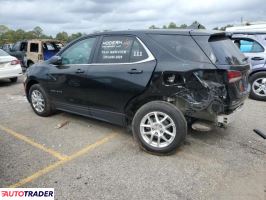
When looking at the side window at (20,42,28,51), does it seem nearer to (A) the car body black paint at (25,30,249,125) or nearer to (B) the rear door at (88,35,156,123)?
(A) the car body black paint at (25,30,249,125)

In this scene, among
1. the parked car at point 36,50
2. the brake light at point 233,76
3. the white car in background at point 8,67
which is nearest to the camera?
the brake light at point 233,76

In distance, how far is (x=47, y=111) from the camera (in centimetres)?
584

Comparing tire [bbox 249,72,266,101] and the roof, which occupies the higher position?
the roof

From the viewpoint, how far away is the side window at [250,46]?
756 cm

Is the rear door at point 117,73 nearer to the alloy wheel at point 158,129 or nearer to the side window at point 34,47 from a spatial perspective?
the alloy wheel at point 158,129

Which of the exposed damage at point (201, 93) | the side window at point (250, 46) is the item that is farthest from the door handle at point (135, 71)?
the side window at point (250, 46)

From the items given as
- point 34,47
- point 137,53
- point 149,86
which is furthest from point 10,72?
point 149,86

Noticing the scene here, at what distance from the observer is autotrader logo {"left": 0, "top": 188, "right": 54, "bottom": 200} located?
3.15m

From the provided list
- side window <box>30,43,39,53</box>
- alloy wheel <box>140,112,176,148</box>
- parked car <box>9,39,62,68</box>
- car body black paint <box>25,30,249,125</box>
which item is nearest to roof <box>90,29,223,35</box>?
car body black paint <box>25,30,249,125</box>

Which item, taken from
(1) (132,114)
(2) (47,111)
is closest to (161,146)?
(1) (132,114)

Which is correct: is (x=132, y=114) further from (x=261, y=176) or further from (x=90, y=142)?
(x=261, y=176)

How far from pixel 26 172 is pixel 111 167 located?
1.10 meters

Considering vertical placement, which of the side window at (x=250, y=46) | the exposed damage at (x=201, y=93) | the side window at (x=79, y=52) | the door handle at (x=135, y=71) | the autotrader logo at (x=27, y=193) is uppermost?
the side window at (x=250, y=46)

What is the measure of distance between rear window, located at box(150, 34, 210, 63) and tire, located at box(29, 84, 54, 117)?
279cm
